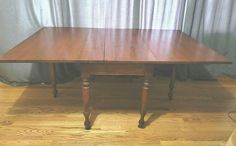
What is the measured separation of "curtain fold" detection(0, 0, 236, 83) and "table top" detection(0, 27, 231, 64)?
0.29 m

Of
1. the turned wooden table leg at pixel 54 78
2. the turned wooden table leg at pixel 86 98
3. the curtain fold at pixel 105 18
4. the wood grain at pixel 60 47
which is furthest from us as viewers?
the curtain fold at pixel 105 18

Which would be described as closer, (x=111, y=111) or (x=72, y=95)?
(x=111, y=111)

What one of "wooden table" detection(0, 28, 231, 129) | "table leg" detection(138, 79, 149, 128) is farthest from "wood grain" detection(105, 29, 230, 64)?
"table leg" detection(138, 79, 149, 128)

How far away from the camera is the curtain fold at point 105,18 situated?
8.21 feet

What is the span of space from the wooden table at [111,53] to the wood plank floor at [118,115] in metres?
0.17

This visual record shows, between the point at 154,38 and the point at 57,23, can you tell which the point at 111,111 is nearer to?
the point at 154,38

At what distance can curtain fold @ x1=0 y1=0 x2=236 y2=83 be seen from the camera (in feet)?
8.21

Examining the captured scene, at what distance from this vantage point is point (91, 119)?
212 cm

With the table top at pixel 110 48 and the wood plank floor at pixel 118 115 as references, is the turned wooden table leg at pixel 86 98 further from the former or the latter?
the table top at pixel 110 48

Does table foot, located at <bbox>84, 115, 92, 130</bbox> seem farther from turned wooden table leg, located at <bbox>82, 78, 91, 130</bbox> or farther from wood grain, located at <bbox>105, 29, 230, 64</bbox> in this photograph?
wood grain, located at <bbox>105, 29, 230, 64</bbox>

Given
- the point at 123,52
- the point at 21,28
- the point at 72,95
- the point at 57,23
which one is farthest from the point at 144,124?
the point at 21,28

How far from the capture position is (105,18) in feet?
8.55

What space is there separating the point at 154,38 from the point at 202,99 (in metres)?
0.88

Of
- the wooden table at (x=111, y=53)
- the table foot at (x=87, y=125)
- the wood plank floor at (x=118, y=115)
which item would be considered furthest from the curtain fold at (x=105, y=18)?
the table foot at (x=87, y=125)
